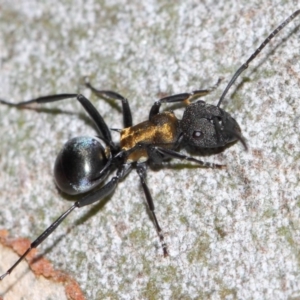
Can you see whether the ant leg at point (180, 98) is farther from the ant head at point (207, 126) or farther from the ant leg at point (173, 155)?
the ant leg at point (173, 155)

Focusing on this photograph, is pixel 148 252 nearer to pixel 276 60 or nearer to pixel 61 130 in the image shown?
pixel 61 130

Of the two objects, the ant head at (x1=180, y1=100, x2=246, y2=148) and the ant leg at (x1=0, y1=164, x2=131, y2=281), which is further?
the ant leg at (x1=0, y1=164, x2=131, y2=281)

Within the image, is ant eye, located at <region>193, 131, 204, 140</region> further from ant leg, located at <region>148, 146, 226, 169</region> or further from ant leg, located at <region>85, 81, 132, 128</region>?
ant leg, located at <region>85, 81, 132, 128</region>

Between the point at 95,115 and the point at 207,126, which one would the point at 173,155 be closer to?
the point at 207,126

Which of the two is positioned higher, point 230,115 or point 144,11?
point 144,11

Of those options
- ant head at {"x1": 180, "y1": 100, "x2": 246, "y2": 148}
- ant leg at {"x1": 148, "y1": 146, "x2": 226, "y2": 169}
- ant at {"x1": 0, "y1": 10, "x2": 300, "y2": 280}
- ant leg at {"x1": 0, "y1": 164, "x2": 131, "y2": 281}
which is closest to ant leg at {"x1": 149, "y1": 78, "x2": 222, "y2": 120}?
ant at {"x1": 0, "y1": 10, "x2": 300, "y2": 280}

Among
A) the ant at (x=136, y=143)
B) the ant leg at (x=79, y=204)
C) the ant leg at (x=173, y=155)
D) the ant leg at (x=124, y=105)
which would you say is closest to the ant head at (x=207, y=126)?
the ant at (x=136, y=143)

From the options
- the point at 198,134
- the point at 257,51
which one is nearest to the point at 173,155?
the point at 198,134

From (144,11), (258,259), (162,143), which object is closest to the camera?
(258,259)

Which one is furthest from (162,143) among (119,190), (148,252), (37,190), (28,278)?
(28,278)
